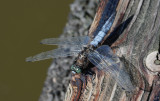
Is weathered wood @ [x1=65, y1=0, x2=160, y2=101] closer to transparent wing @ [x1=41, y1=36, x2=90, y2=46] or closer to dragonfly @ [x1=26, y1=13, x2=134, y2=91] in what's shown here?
dragonfly @ [x1=26, y1=13, x2=134, y2=91]

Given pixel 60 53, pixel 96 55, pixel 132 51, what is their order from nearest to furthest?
pixel 132 51 → pixel 96 55 → pixel 60 53

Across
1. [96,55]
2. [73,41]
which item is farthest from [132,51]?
[73,41]

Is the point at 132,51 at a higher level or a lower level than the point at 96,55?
lower

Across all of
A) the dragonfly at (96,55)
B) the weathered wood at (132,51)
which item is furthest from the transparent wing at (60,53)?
the weathered wood at (132,51)

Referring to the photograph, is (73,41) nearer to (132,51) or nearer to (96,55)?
(96,55)

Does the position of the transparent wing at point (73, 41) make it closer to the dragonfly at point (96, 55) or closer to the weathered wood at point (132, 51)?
the dragonfly at point (96, 55)
